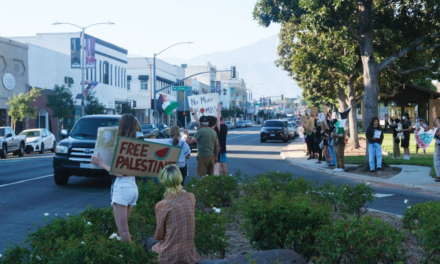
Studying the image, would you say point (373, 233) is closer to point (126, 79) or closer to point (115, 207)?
point (115, 207)

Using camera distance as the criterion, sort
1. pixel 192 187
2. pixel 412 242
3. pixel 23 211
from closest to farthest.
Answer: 1. pixel 412 242
2. pixel 192 187
3. pixel 23 211

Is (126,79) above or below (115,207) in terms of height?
above

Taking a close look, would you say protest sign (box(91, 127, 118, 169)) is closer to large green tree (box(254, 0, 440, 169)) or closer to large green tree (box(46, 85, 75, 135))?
large green tree (box(254, 0, 440, 169))

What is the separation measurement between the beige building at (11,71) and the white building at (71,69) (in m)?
1.30

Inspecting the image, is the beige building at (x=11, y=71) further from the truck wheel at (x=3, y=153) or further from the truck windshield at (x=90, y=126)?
the truck windshield at (x=90, y=126)

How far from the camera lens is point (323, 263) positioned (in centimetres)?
547

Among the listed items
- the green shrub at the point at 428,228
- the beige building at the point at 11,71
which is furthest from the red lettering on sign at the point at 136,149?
the beige building at the point at 11,71

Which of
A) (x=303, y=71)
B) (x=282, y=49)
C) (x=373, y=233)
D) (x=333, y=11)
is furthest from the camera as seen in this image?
(x=282, y=49)

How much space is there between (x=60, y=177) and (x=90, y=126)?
5.38 ft

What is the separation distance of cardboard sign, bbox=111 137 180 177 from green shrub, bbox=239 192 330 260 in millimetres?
1257

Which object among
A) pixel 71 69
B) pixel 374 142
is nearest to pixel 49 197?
pixel 374 142

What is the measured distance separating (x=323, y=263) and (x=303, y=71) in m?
24.8

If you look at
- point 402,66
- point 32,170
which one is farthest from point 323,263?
point 402,66

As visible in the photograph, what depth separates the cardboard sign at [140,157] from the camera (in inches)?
237
